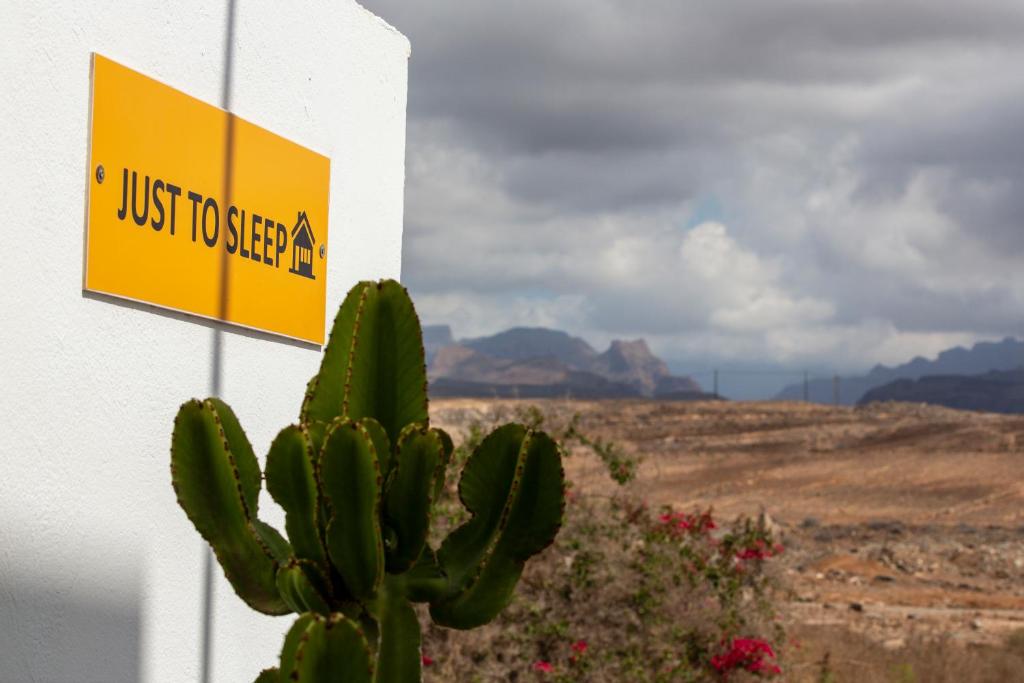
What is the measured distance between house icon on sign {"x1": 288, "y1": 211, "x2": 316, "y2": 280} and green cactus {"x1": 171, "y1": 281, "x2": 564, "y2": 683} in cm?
147

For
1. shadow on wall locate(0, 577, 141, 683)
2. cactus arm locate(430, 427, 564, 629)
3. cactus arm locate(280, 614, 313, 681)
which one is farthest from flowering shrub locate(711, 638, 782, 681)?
cactus arm locate(280, 614, 313, 681)

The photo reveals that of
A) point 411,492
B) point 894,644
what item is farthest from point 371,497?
point 894,644

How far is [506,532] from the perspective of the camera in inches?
151

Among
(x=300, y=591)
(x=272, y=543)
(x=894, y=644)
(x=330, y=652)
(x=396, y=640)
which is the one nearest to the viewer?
(x=330, y=652)

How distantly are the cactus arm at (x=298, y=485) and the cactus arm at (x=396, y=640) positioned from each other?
0.79 feet

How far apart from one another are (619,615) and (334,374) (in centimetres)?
446

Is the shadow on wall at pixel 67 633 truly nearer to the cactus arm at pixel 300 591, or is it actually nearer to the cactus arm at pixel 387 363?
the cactus arm at pixel 300 591

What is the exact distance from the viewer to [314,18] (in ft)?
18.3

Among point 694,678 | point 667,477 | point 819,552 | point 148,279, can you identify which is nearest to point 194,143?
point 148,279

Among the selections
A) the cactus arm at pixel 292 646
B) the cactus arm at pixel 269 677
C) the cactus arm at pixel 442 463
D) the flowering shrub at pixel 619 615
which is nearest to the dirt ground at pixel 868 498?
the flowering shrub at pixel 619 615

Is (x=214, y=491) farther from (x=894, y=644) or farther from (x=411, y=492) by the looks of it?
(x=894, y=644)

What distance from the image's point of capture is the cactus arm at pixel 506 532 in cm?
380

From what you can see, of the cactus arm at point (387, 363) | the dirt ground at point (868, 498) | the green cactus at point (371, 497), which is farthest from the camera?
the dirt ground at point (868, 498)

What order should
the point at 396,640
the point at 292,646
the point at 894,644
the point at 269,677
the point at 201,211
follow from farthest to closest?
the point at 894,644, the point at 201,211, the point at 396,640, the point at 269,677, the point at 292,646
